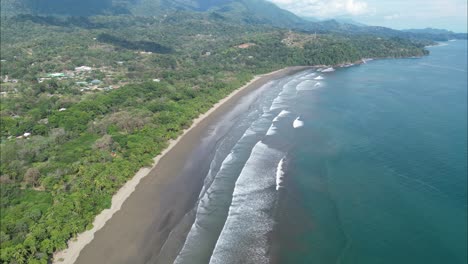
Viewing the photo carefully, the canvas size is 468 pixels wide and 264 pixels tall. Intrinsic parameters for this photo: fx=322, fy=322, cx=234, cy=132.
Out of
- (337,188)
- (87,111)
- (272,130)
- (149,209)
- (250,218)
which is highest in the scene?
(87,111)

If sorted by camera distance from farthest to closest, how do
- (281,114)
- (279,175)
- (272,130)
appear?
1. (281,114)
2. (272,130)
3. (279,175)

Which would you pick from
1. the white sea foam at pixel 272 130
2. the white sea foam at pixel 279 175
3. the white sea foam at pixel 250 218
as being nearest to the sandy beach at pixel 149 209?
the white sea foam at pixel 250 218

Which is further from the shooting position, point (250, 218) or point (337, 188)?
point (337, 188)

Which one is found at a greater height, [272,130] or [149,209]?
[272,130]

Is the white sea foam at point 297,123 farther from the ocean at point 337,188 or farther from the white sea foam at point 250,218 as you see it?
the white sea foam at point 250,218

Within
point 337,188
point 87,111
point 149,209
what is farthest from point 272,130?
point 87,111

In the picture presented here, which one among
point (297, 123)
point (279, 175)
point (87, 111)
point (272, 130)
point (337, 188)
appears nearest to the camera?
point (337, 188)

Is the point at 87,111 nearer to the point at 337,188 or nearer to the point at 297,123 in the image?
the point at 297,123

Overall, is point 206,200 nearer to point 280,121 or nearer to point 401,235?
point 401,235

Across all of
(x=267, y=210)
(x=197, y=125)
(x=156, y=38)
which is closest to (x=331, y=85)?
(x=197, y=125)
